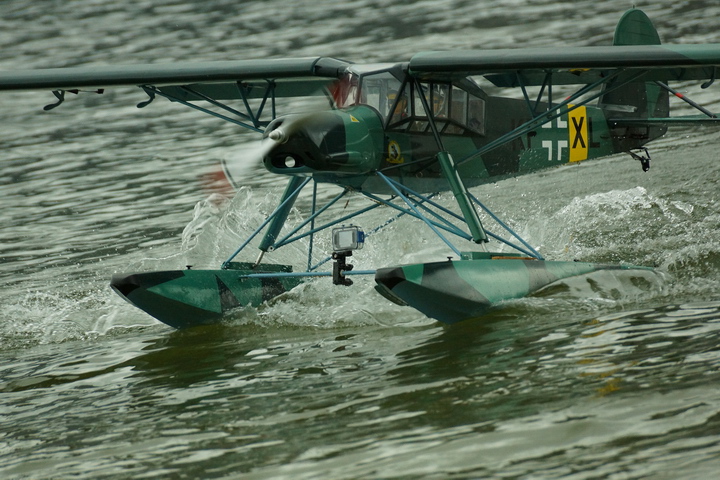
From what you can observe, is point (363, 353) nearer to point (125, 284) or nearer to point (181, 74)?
point (125, 284)

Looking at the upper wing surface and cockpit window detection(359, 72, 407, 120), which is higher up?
the upper wing surface

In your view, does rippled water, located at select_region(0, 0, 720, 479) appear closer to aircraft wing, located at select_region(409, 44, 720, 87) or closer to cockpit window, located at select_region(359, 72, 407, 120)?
cockpit window, located at select_region(359, 72, 407, 120)

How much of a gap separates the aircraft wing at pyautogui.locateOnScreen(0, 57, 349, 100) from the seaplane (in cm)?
1

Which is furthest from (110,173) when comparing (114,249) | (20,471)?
(20,471)

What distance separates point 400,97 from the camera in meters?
8.70

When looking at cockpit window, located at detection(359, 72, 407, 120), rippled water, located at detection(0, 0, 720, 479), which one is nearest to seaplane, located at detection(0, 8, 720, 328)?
cockpit window, located at detection(359, 72, 407, 120)

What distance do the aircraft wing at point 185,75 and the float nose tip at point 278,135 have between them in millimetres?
1710

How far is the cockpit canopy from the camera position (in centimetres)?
872

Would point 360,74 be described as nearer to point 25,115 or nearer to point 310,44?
point 25,115

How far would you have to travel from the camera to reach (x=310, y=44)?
2798 centimetres

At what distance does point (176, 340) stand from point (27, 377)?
1.39 metres

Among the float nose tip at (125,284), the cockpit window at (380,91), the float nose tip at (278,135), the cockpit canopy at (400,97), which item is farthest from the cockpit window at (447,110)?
the float nose tip at (125,284)

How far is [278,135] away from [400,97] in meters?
1.58

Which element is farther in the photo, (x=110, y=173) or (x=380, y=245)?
(x=110, y=173)
